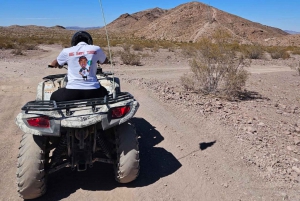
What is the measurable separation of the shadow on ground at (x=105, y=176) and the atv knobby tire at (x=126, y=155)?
12.7 inches

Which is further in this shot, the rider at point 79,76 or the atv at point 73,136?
the rider at point 79,76

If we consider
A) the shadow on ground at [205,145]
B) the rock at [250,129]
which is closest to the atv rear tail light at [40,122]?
the shadow on ground at [205,145]

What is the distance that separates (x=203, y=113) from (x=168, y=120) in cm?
107

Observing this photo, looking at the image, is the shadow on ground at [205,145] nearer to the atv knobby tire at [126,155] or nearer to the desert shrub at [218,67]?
the atv knobby tire at [126,155]

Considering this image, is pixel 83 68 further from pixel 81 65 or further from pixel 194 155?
pixel 194 155

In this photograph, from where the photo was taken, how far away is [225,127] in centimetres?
642

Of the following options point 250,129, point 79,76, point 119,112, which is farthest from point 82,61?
point 250,129

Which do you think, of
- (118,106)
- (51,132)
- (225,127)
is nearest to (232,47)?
(225,127)

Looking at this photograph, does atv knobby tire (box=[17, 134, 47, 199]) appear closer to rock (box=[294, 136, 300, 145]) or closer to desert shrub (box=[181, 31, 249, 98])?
rock (box=[294, 136, 300, 145])

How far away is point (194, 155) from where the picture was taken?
510 centimetres

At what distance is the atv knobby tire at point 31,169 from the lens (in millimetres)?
3498

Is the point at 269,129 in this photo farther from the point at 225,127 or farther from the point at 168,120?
the point at 168,120

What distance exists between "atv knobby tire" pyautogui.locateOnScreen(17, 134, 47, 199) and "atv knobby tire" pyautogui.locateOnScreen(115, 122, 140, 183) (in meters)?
0.92

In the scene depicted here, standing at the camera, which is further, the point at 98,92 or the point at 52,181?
the point at 52,181
